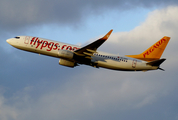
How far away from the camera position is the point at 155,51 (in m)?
64.0

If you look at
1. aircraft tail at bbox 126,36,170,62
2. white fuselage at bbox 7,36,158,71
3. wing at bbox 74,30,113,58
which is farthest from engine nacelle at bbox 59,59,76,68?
aircraft tail at bbox 126,36,170,62

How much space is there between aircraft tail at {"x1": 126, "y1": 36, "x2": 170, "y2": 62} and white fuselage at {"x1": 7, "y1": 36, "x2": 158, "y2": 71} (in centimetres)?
249

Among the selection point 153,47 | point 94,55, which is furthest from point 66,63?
point 153,47

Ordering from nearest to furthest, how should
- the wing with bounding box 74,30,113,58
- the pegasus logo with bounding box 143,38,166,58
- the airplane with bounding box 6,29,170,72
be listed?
the wing with bounding box 74,30,113,58 < the airplane with bounding box 6,29,170,72 < the pegasus logo with bounding box 143,38,166,58

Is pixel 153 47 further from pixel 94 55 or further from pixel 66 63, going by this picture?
pixel 66 63

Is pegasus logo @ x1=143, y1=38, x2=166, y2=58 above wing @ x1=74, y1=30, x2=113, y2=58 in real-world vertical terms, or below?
above

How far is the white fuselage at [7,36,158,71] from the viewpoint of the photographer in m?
60.6

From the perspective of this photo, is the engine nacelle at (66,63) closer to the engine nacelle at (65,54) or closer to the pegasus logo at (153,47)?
the engine nacelle at (65,54)

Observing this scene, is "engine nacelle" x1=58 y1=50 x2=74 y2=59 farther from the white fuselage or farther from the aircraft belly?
the aircraft belly

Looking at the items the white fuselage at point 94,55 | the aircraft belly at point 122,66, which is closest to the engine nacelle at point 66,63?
the white fuselage at point 94,55

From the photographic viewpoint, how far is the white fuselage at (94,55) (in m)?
60.6

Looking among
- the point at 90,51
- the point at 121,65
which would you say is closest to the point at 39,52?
the point at 90,51

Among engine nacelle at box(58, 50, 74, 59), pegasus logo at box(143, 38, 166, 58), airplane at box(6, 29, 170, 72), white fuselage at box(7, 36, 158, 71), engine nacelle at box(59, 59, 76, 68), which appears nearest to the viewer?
engine nacelle at box(58, 50, 74, 59)

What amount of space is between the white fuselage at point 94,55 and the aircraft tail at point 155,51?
2.49 m
